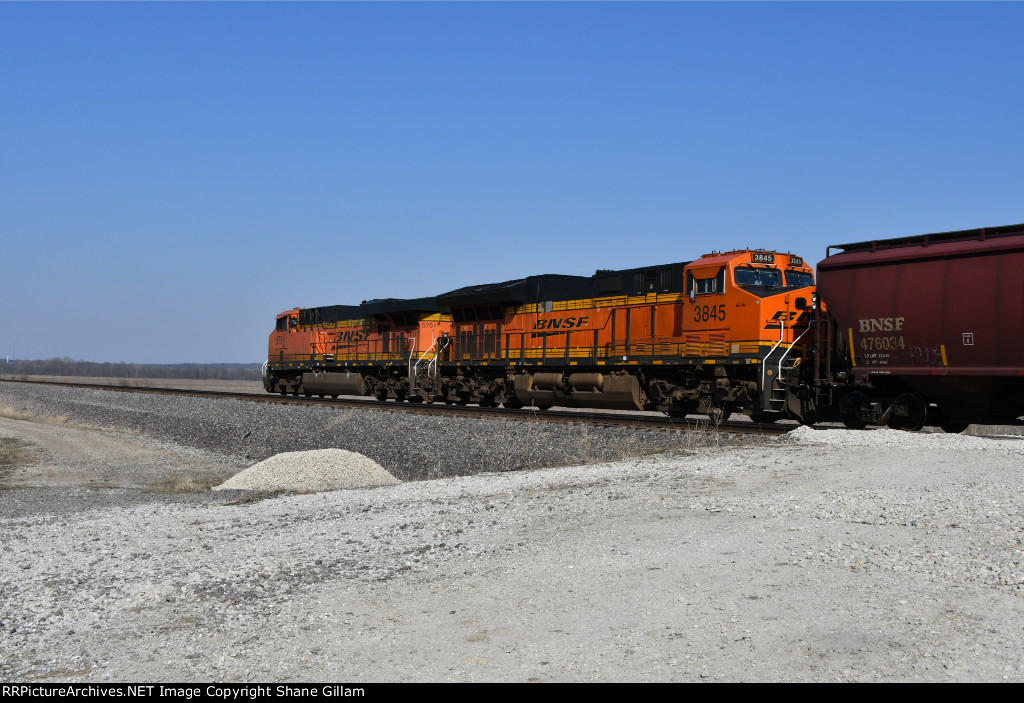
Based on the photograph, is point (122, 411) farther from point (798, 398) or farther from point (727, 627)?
point (727, 627)

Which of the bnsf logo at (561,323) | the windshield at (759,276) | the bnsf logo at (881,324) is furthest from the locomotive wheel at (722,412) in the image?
the bnsf logo at (561,323)

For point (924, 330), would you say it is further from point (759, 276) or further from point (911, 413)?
point (759, 276)

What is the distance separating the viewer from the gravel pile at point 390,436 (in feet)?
50.5

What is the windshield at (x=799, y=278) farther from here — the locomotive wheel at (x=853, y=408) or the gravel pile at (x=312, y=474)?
the gravel pile at (x=312, y=474)

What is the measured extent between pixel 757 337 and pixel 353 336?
19779 mm

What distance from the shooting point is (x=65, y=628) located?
19.6ft

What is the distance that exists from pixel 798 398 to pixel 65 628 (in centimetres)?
1481

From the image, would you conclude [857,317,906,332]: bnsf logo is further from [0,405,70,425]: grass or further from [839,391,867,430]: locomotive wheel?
[0,405,70,425]: grass

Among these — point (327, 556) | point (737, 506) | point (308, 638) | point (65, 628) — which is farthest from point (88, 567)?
point (737, 506)

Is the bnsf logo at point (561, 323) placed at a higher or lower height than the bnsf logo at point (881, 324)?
higher

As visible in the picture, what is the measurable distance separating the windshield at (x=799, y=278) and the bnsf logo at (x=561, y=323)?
213 inches

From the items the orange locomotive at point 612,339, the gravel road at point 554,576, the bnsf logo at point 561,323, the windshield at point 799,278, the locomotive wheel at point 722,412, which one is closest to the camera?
the gravel road at point 554,576

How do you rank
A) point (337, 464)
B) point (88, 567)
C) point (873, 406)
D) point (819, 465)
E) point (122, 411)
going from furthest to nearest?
point (122, 411), point (873, 406), point (337, 464), point (819, 465), point (88, 567)

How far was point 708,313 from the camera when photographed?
1967 centimetres
